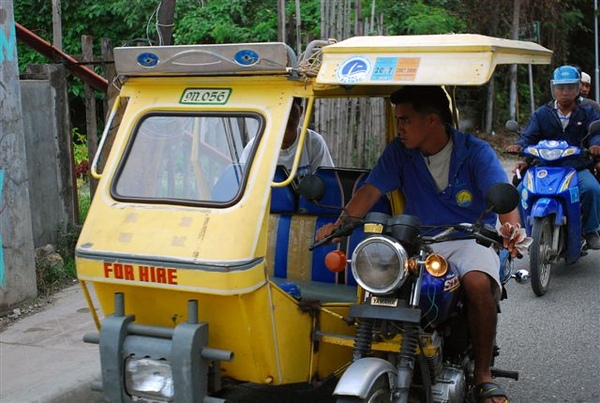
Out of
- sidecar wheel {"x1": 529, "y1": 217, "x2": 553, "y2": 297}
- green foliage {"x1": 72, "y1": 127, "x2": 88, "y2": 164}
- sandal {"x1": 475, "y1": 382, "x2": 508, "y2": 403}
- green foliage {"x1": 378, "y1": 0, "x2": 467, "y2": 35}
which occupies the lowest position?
green foliage {"x1": 72, "y1": 127, "x2": 88, "y2": 164}

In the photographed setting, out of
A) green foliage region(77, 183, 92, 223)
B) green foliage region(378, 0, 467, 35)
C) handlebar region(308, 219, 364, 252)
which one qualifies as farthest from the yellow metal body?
green foliage region(378, 0, 467, 35)

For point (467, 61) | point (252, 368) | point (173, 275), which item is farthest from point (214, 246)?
point (467, 61)

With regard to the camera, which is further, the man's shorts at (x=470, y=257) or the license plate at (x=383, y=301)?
the man's shorts at (x=470, y=257)

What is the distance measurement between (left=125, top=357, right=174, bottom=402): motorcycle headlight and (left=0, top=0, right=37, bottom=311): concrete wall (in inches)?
100

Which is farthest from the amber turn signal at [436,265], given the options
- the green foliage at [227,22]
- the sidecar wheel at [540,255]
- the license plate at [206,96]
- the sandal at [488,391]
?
the green foliage at [227,22]

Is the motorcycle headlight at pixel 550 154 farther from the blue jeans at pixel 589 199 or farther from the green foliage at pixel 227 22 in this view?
the green foliage at pixel 227 22

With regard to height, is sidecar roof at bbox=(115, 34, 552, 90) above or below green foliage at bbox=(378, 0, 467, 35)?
above

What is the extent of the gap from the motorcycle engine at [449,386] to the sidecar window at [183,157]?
4.32 ft

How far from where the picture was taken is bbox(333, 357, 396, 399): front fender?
117 inches

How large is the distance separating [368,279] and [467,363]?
1039 millimetres

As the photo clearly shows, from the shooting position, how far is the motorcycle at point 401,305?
3.17 metres

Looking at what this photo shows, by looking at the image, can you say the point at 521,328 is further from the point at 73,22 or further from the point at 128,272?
the point at 73,22

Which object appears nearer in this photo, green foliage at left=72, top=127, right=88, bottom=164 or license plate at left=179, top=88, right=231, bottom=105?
license plate at left=179, top=88, right=231, bottom=105

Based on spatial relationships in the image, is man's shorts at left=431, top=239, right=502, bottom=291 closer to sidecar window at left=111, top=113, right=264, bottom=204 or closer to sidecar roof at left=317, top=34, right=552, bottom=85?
sidecar roof at left=317, top=34, right=552, bottom=85
